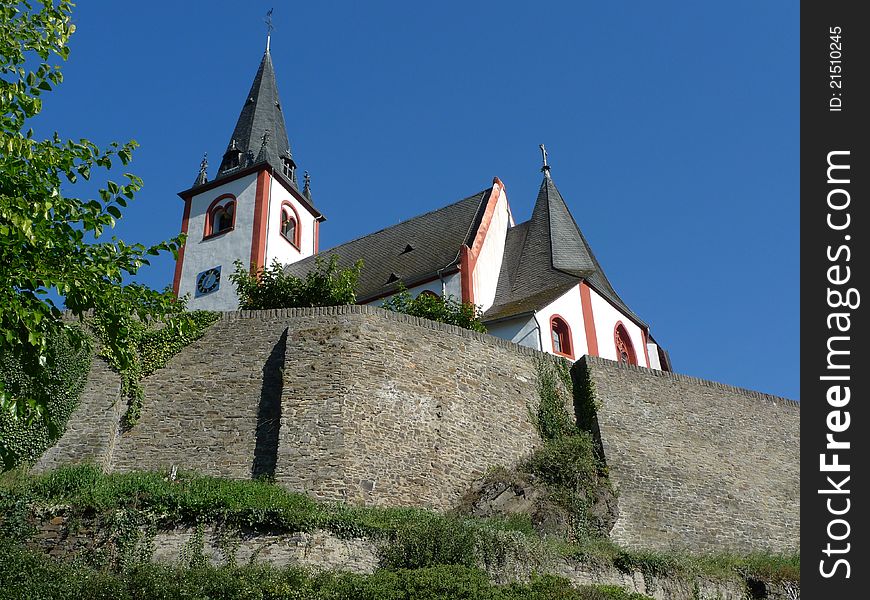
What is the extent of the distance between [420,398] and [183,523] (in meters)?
5.21

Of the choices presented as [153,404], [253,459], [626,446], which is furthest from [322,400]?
[626,446]

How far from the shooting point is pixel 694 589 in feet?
51.0

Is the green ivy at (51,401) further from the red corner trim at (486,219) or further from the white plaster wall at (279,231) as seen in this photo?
the white plaster wall at (279,231)

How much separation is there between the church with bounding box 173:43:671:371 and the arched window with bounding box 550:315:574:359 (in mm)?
29

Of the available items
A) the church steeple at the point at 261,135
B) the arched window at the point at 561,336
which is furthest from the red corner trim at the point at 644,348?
the church steeple at the point at 261,135

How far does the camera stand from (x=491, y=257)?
28.9m

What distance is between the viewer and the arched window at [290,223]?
37.5m

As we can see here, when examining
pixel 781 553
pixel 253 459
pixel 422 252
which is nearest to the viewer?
pixel 253 459

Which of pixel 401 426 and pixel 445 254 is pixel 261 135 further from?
pixel 401 426

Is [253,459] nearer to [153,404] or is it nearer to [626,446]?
[153,404]

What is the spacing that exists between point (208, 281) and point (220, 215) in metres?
3.75

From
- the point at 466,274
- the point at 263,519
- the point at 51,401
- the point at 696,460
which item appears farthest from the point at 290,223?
the point at 263,519

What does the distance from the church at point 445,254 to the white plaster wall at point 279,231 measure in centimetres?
6

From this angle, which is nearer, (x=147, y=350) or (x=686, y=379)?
(x=147, y=350)
